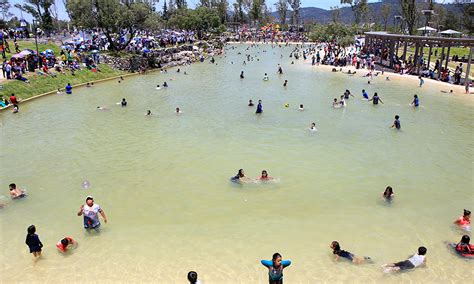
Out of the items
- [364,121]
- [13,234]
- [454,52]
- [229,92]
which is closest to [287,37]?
[454,52]

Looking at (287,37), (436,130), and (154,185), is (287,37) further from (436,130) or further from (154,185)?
(154,185)

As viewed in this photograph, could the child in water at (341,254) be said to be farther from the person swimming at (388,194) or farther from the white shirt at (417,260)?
the person swimming at (388,194)

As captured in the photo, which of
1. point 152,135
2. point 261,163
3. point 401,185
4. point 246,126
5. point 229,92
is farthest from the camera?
point 229,92

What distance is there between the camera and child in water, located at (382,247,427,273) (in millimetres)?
9148

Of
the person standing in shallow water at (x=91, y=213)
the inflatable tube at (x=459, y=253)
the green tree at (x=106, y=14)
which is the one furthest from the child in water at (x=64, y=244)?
the green tree at (x=106, y=14)

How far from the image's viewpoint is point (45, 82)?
3014 centimetres

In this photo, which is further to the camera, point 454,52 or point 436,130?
point 454,52

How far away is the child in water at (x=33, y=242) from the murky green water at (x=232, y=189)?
279mm

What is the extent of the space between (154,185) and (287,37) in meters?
97.6

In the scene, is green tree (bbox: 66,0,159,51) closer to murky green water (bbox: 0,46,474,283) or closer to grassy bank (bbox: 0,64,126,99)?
grassy bank (bbox: 0,64,126,99)

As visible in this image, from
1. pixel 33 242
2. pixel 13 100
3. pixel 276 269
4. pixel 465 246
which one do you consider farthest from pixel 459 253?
pixel 13 100

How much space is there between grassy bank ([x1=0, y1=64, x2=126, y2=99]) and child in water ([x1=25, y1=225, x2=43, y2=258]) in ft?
65.9

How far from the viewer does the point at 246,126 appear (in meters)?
21.2

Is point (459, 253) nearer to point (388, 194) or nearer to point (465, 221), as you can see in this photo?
point (465, 221)
